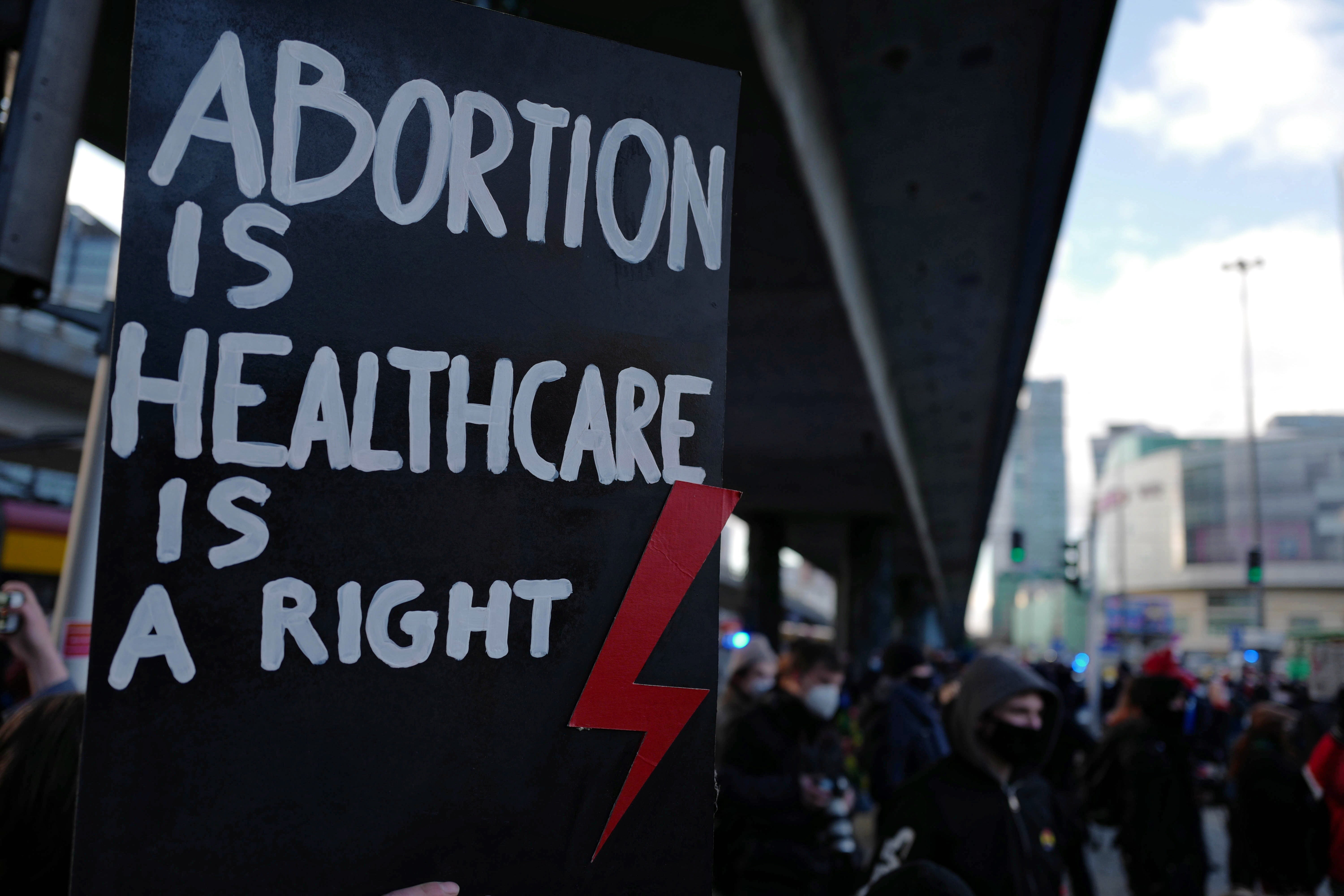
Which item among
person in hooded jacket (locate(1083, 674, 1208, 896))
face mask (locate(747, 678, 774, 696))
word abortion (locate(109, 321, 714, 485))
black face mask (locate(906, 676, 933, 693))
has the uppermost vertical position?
word abortion (locate(109, 321, 714, 485))

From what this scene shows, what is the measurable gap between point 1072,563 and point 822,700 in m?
19.2

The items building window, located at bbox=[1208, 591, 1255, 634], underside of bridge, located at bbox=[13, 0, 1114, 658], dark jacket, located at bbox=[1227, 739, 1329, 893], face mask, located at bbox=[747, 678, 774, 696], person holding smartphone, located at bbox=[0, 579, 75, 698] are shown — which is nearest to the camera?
person holding smartphone, located at bbox=[0, 579, 75, 698]

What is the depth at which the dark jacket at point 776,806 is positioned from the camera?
488 cm

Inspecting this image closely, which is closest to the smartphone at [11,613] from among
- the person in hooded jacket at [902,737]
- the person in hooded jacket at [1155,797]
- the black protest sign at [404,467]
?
the black protest sign at [404,467]

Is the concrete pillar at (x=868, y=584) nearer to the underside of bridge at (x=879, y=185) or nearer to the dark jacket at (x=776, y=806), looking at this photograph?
the underside of bridge at (x=879, y=185)

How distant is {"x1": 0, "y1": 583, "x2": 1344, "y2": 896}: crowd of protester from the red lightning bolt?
34 cm

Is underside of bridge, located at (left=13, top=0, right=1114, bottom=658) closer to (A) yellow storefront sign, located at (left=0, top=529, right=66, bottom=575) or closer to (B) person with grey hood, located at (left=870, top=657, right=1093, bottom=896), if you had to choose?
(B) person with grey hood, located at (left=870, top=657, right=1093, bottom=896)

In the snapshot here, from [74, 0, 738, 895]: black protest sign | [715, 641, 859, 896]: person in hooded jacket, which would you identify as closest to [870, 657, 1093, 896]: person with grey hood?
[715, 641, 859, 896]: person in hooded jacket

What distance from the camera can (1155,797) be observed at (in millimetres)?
6012

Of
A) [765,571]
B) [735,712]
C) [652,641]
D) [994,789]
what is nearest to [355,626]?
[652,641]

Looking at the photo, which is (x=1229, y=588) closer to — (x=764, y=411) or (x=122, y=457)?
(x=764, y=411)

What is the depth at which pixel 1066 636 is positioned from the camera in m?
96.2

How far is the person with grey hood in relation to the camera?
328 cm

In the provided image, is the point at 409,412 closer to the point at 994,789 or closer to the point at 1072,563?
the point at 994,789
